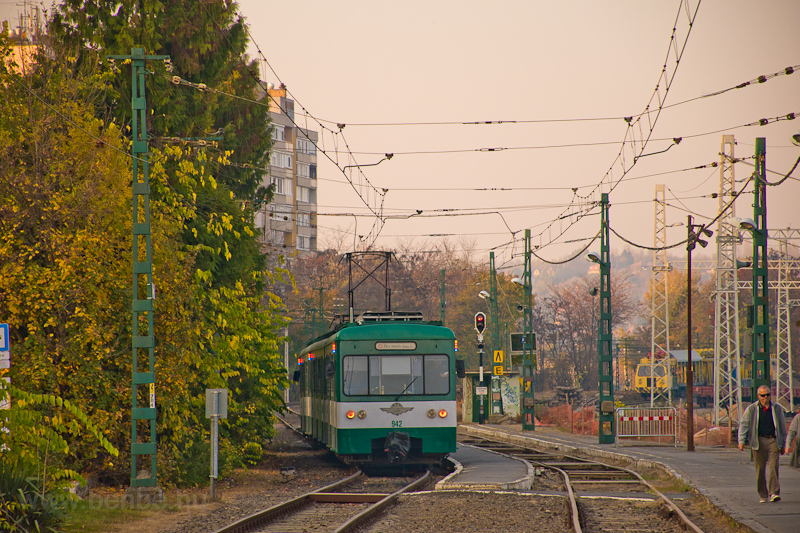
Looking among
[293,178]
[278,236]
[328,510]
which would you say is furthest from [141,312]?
[293,178]

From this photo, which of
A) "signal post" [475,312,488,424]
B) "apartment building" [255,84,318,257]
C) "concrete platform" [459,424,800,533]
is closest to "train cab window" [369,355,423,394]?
"concrete platform" [459,424,800,533]

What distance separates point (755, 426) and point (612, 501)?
118 inches

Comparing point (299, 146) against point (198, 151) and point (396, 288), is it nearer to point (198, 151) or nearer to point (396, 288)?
point (396, 288)

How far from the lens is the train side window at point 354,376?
2048cm

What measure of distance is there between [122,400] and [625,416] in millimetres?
16712

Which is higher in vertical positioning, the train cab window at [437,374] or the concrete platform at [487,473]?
the train cab window at [437,374]

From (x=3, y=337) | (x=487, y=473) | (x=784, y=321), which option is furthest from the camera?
(x=784, y=321)

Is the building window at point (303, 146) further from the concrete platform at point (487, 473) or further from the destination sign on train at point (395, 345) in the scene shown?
the destination sign on train at point (395, 345)

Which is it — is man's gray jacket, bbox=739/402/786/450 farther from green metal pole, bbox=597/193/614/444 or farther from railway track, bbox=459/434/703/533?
green metal pole, bbox=597/193/614/444

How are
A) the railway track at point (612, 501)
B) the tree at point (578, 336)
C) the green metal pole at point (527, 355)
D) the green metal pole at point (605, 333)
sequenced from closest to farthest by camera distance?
1. the railway track at point (612, 501)
2. the green metal pole at point (605, 333)
3. the green metal pole at point (527, 355)
4. the tree at point (578, 336)

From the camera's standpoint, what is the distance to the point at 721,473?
19156 mm

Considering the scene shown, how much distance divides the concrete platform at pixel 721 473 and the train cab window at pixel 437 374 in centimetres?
493

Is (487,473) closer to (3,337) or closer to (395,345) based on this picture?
(395,345)

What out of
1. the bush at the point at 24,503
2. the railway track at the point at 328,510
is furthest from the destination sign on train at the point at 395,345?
the bush at the point at 24,503
